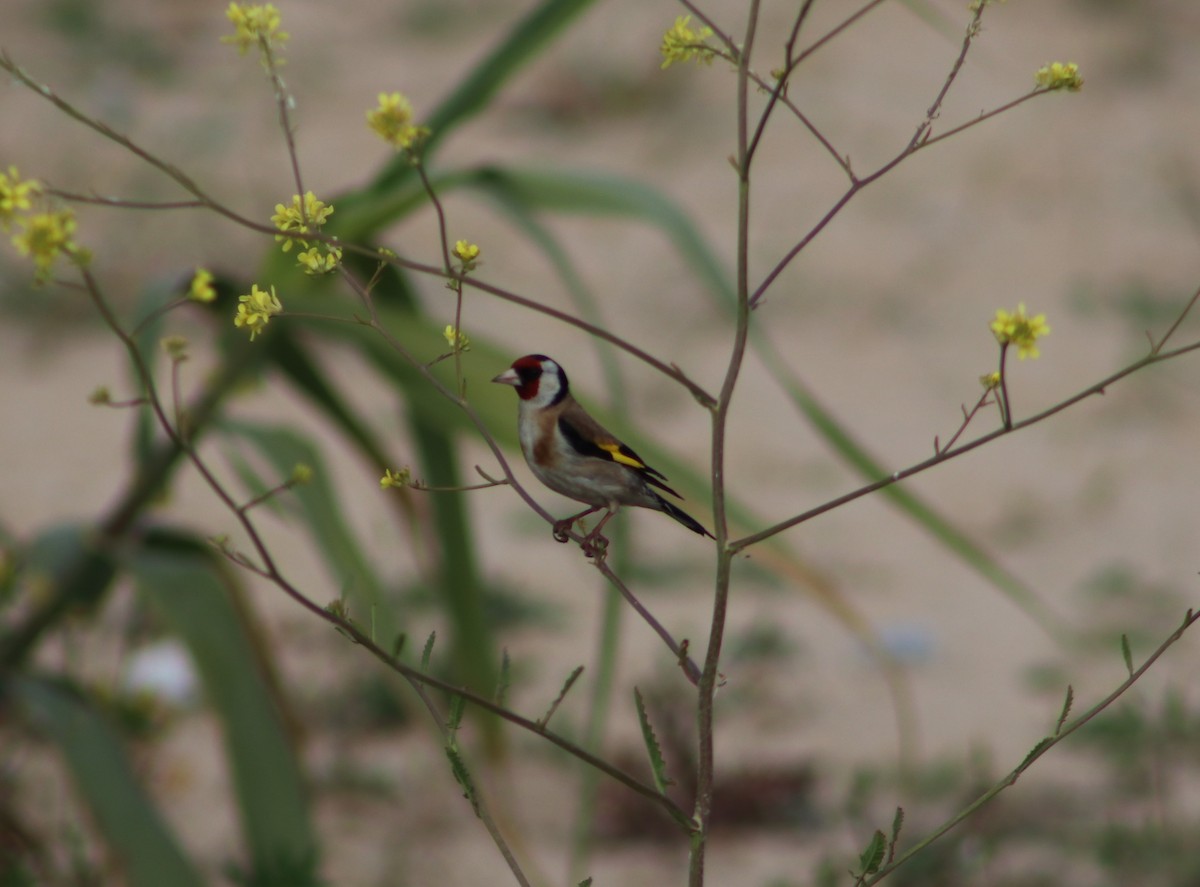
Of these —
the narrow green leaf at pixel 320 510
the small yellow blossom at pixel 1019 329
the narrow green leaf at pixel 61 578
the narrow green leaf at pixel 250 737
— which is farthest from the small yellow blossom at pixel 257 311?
the narrow green leaf at pixel 61 578

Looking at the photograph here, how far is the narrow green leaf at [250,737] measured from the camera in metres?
2.09

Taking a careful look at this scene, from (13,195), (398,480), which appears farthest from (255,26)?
(398,480)

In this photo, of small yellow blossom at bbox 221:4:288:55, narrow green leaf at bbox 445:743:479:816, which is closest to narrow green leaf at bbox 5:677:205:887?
narrow green leaf at bbox 445:743:479:816

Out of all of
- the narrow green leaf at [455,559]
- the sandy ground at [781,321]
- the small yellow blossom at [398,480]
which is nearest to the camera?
the small yellow blossom at [398,480]

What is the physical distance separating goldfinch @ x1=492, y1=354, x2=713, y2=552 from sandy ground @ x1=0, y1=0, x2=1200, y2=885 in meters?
1.33

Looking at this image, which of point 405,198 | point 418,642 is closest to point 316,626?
point 418,642

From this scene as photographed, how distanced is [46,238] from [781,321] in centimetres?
495

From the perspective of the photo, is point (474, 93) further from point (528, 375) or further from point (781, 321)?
point (781, 321)

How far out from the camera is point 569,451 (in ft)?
3.74

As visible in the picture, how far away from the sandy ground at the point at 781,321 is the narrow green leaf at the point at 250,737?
39cm

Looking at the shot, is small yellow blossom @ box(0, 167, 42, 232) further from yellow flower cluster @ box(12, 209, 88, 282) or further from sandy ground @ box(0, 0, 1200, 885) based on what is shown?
sandy ground @ box(0, 0, 1200, 885)

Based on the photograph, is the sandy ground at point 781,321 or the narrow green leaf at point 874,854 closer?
the narrow green leaf at point 874,854

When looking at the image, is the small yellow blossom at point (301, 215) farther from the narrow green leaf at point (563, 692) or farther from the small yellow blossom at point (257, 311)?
the narrow green leaf at point (563, 692)

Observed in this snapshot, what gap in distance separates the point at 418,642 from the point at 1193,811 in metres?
2.02
